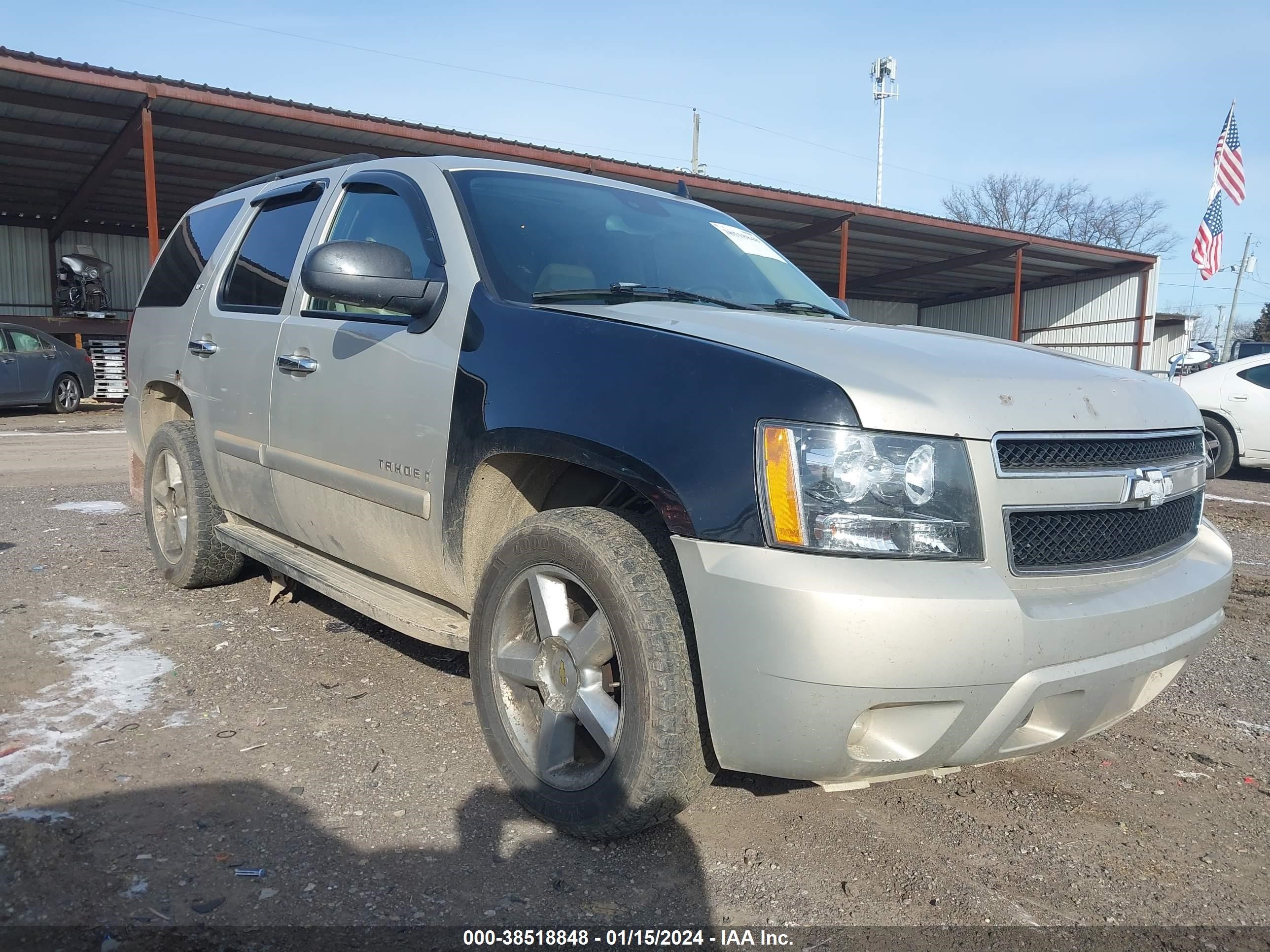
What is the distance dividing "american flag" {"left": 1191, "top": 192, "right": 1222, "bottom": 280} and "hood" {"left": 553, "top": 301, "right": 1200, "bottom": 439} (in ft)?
77.5

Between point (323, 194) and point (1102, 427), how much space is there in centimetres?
289

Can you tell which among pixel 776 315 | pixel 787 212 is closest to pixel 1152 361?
pixel 787 212

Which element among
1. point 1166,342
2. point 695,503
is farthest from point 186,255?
point 1166,342

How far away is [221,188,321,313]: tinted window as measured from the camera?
12.5ft

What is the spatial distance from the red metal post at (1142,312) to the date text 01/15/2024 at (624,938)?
2823 centimetres

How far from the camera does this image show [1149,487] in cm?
236

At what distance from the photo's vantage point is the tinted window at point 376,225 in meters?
3.20

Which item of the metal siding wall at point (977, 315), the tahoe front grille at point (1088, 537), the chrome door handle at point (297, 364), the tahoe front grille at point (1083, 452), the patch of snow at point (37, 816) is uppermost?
the metal siding wall at point (977, 315)

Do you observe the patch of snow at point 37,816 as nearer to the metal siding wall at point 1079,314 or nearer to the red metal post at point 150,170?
the red metal post at point 150,170

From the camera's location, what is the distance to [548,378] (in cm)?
250

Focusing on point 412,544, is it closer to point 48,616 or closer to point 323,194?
point 323,194

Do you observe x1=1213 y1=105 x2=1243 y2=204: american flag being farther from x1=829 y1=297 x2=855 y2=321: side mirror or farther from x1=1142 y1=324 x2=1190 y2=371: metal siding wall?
x1=829 y1=297 x2=855 y2=321: side mirror

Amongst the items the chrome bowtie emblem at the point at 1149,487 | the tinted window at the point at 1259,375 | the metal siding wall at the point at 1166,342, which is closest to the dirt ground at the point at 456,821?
the chrome bowtie emblem at the point at 1149,487

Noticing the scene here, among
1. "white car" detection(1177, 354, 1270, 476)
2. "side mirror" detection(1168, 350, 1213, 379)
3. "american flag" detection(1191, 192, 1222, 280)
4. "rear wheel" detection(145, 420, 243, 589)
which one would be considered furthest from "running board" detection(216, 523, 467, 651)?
"american flag" detection(1191, 192, 1222, 280)
